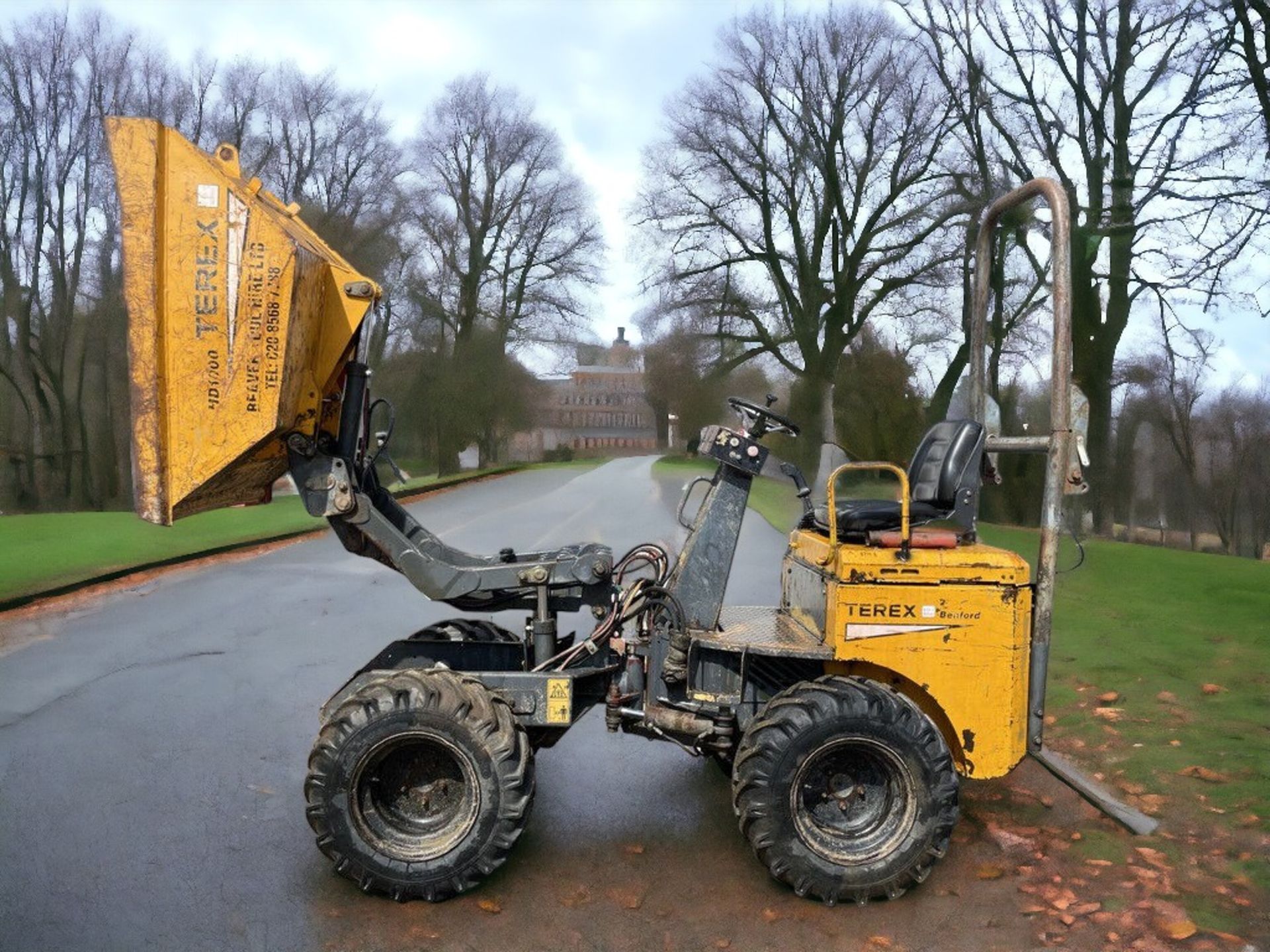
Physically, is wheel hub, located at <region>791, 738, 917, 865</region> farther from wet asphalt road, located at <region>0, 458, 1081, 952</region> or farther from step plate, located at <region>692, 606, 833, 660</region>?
step plate, located at <region>692, 606, 833, 660</region>

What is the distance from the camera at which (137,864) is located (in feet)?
15.2

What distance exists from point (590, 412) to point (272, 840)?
31.8m

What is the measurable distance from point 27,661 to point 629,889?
678 centimetres

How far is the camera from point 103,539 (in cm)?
1588

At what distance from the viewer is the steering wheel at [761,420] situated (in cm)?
489

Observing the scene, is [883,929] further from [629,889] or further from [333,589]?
[333,589]

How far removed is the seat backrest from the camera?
15.7 ft

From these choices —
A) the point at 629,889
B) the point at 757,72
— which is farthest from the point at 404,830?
the point at 757,72

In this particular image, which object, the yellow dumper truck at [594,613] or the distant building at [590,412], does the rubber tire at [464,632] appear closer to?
the yellow dumper truck at [594,613]

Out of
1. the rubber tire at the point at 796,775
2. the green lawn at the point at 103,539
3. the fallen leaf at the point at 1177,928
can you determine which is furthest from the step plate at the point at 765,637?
the green lawn at the point at 103,539

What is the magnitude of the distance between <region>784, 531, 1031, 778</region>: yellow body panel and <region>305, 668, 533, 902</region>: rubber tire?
1571 millimetres

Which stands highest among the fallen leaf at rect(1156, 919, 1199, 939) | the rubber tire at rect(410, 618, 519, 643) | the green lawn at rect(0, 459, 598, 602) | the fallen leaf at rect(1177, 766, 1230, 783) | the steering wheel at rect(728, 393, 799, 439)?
the steering wheel at rect(728, 393, 799, 439)

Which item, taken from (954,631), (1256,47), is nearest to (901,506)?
(954,631)

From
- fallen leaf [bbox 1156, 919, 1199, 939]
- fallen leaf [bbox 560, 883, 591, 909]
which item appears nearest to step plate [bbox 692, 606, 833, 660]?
fallen leaf [bbox 560, 883, 591, 909]
